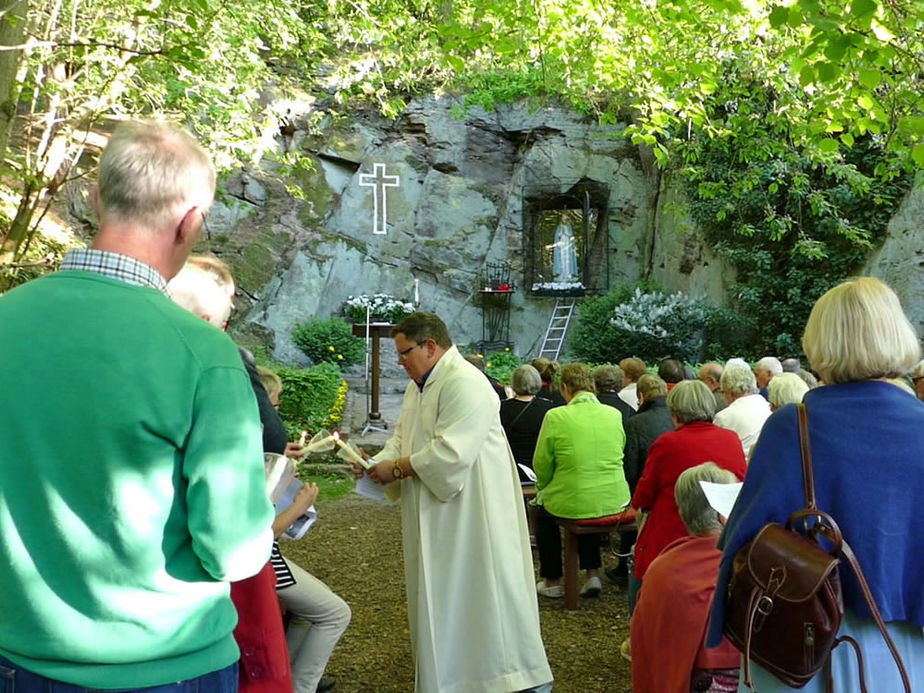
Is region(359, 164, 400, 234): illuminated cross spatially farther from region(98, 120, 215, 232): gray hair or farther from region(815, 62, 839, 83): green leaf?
region(98, 120, 215, 232): gray hair

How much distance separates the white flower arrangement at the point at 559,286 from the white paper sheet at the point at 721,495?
18176 mm

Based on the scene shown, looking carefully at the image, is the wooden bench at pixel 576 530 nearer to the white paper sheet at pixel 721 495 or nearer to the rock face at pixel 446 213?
the white paper sheet at pixel 721 495

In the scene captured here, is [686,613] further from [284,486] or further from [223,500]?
[223,500]

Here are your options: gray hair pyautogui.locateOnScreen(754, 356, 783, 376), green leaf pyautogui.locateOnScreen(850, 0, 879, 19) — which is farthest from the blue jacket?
gray hair pyautogui.locateOnScreen(754, 356, 783, 376)

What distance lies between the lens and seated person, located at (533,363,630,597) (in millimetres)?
5730

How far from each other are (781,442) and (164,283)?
1589 millimetres

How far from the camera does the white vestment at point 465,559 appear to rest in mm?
3949

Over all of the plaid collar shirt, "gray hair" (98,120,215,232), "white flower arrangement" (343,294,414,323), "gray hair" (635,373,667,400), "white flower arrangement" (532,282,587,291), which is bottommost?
"white flower arrangement" (343,294,414,323)

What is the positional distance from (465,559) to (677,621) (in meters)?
1.32

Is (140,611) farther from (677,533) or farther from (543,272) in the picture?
(543,272)

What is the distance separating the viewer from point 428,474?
12.9 feet

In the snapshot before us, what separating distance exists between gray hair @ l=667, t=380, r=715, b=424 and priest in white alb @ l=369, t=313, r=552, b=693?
3.59ft

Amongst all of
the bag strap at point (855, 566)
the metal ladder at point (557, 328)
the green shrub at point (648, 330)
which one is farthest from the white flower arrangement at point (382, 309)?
the bag strap at point (855, 566)

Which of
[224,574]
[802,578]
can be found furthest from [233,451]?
[802,578]
